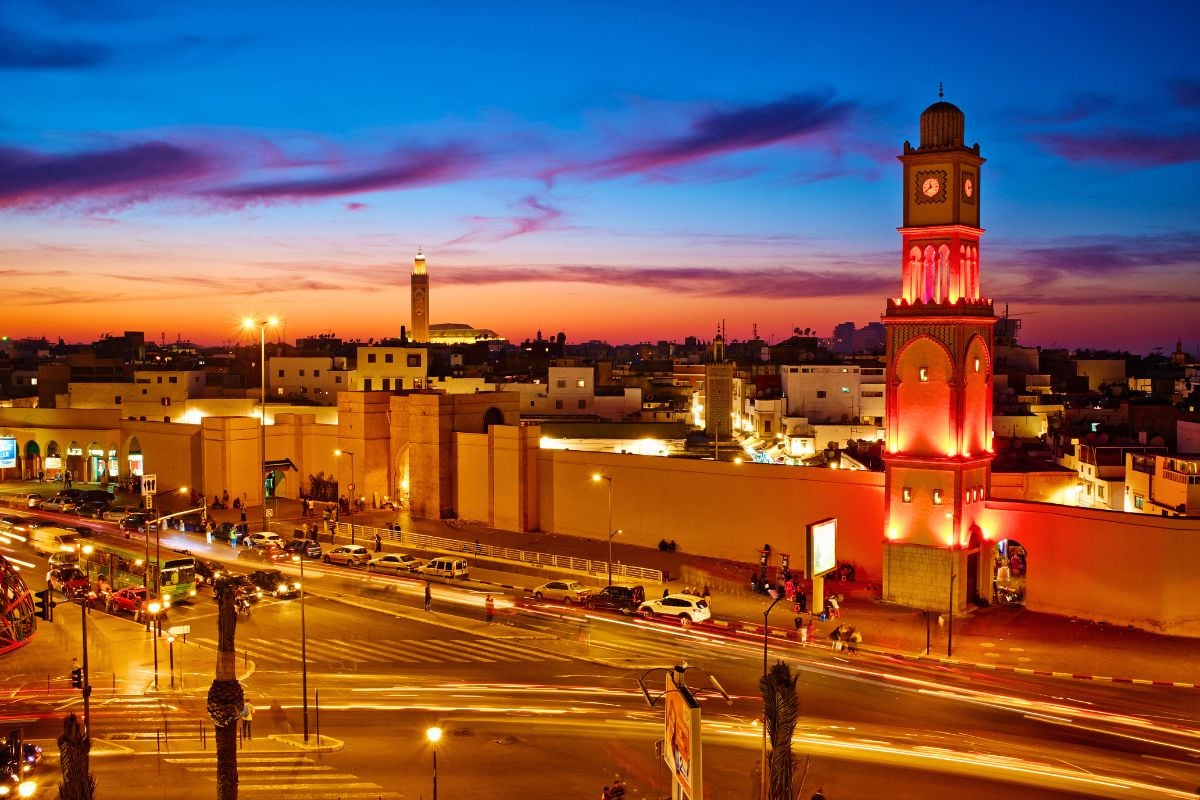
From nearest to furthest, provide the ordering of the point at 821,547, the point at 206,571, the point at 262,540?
1. the point at 821,547
2. the point at 206,571
3. the point at 262,540

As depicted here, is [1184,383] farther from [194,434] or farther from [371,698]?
[371,698]

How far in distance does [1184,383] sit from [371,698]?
96.1 m

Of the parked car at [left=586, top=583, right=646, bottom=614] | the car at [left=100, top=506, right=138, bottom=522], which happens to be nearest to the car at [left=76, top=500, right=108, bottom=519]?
the car at [left=100, top=506, right=138, bottom=522]

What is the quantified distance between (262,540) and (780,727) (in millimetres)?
35117

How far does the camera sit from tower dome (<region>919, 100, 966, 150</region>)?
34875 mm

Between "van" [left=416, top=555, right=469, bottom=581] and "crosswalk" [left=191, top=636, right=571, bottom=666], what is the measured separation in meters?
7.80

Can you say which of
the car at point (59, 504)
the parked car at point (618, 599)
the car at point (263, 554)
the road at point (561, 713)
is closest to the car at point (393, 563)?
the car at point (263, 554)

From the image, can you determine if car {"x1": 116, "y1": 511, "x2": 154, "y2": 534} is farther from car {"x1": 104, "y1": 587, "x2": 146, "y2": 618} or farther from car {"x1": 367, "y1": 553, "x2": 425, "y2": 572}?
car {"x1": 367, "y1": 553, "x2": 425, "y2": 572}

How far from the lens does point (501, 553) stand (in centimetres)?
4284

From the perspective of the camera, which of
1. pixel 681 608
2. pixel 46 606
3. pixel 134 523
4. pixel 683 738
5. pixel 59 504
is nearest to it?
pixel 683 738

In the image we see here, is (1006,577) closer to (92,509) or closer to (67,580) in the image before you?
(67,580)

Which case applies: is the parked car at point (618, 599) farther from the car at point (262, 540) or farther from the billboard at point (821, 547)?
the car at point (262, 540)

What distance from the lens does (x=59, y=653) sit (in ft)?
102

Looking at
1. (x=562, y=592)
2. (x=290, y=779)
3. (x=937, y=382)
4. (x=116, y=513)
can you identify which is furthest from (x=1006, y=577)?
(x=116, y=513)
